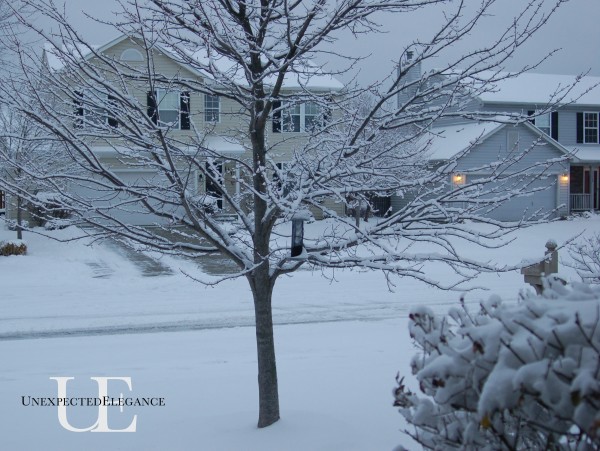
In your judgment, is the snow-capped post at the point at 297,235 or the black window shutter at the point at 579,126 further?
the black window shutter at the point at 579,126

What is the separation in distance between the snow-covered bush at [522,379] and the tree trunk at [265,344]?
3.21 metres

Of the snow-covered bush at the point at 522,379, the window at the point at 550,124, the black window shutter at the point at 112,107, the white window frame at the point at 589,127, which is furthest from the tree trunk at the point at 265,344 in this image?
the white window frame at the point at 589,127

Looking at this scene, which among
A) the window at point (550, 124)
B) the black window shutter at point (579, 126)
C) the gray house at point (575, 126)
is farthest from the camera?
the black window shutter at point (579, 126)

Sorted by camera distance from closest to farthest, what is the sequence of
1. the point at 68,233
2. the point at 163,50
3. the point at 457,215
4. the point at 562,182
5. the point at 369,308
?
the point at 457,215
the point at 163,50
the point at 369,308
the point at 68,233
the point at 562,182

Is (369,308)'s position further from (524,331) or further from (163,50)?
(524,331)

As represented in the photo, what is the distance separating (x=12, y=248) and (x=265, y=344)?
16889 mm

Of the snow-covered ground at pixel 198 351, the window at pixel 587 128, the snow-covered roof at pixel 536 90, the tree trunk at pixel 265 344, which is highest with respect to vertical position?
the snow-covered roof at pixel 536 90

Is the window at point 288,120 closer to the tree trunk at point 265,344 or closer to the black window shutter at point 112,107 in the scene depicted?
the black window shutter at point 112,107

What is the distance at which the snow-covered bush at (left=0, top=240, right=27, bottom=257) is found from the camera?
20.4m

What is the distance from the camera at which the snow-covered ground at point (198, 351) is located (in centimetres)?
607

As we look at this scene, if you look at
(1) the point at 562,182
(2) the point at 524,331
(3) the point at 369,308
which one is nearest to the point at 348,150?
(2) the point at 524,331

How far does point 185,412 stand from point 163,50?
11.6 feet

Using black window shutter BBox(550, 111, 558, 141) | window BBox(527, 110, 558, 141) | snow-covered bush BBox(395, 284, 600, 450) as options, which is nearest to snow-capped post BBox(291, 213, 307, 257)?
snow-covered bush BBox(395, 284, 600, 450)

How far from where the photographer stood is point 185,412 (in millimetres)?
6930
